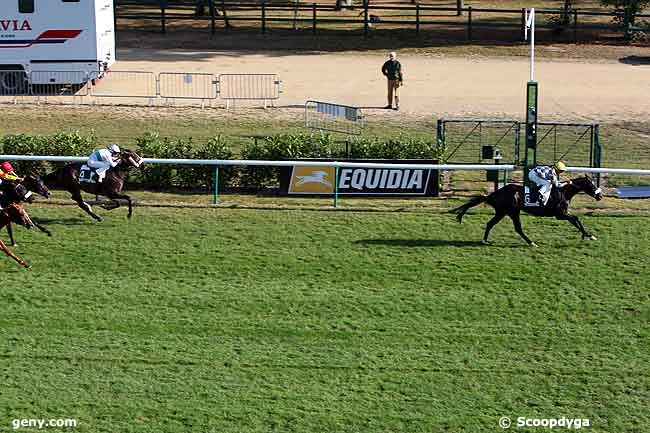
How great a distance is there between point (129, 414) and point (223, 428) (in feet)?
3.69

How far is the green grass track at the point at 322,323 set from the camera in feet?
45.4

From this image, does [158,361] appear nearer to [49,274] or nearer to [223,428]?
[223,428]

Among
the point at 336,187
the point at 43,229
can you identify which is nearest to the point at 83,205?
the point at 43,229

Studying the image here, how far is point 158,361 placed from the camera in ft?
49.0

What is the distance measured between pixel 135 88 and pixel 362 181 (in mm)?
12612

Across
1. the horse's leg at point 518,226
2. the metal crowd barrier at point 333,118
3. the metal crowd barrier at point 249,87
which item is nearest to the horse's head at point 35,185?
the horse's leg at point 518,226

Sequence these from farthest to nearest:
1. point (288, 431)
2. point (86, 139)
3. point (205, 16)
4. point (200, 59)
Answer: point (205, 16), point (200, 59), point (86, 139), point (288, 431)

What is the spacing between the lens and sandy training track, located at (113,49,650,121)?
3106cm

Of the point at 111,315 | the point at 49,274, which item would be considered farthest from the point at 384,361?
the point at 49,274

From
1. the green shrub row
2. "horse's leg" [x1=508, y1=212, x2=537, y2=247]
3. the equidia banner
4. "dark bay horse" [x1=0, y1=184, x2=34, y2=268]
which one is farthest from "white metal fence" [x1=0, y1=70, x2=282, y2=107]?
"horse's leg" [x1=508, y1=212, x2=537, y2=247]

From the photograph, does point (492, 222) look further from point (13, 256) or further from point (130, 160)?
point (13, 256)

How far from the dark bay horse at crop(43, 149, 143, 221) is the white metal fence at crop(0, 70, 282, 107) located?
1058 centimetres

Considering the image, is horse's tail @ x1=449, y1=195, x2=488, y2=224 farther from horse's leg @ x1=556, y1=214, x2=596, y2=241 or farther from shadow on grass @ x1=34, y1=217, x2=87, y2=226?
shadow on grass @ x1=34, y1=217, x2=87, y2=226

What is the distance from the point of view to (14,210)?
1825 centimetres
